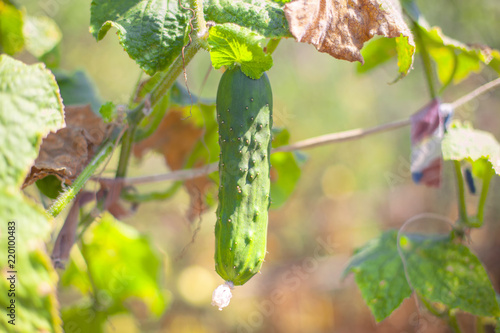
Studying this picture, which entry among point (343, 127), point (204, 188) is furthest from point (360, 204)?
point (204, 188)

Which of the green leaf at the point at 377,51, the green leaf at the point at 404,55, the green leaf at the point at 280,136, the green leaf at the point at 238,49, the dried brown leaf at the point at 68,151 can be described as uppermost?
the green leaf at the point at 238,49

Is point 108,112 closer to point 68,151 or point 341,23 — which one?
point 68,151

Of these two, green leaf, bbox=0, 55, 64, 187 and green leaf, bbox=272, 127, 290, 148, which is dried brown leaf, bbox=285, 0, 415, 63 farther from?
green leaf, bbox=272, 127, 290, 148

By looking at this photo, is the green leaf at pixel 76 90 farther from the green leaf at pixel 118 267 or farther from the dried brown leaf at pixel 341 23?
the dried brown leaf at pixel 341 23

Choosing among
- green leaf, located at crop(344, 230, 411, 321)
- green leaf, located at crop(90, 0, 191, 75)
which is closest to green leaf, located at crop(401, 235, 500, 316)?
green leaf, located at crop(344, 230, 411, 321)

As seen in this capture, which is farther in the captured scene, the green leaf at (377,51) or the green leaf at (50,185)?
the green leaf at (377,51)

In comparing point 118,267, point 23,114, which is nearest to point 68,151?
point 23,114

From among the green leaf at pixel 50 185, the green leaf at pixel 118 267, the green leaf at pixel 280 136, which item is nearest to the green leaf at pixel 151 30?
the green leaf at pixel 50 185
